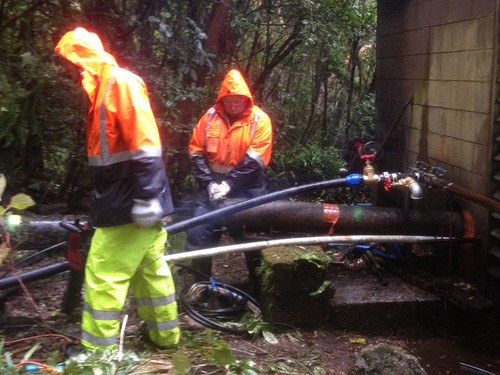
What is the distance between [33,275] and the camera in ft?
11.2

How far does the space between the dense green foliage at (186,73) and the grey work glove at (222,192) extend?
1.50 metres

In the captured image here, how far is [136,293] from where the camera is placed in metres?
3.35

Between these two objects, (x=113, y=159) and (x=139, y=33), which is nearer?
(x=113, y=159)

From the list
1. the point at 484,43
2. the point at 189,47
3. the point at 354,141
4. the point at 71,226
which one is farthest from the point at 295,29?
the point at 71,226

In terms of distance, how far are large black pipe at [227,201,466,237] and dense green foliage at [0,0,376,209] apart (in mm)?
1866

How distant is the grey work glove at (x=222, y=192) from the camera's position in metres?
4.43

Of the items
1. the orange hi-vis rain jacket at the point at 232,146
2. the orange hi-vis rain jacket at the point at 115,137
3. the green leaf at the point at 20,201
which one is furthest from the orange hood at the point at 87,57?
the orange hi-vis rain jacket at the point at 232,146

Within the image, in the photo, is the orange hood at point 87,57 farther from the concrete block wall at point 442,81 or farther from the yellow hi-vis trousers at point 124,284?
the concrete block wall at point 442,81

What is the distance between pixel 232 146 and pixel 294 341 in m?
1.85

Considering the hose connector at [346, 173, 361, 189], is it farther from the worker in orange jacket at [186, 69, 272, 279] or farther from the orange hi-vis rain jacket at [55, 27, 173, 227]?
the orange hi-vis rain jacket at [55, 27, 173, 227]

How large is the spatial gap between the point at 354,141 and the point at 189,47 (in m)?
2.61

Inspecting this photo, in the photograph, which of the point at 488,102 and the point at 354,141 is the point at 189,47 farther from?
the point at 488,102

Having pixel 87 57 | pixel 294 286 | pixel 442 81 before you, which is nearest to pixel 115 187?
pixel 87 57

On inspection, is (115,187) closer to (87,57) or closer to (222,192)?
(87,57)
